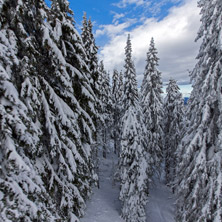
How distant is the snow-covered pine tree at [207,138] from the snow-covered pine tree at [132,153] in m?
7.99

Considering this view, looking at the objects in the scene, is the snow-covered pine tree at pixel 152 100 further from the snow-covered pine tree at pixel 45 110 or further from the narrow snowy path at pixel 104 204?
the snow-covered pine tree at pixel 45 110

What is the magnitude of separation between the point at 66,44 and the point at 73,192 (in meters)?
7.01

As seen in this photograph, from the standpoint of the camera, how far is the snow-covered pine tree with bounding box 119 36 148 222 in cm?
1617

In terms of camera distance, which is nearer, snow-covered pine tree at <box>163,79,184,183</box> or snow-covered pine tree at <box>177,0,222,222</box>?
snow-covered pine tree at <box>177,0,222,222</box>

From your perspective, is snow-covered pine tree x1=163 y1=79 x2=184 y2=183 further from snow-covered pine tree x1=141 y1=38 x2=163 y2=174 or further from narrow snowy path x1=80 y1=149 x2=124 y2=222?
narrow snowy path x1=80 y1=149 x2=124 y2=222

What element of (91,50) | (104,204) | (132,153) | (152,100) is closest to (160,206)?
(104,204)

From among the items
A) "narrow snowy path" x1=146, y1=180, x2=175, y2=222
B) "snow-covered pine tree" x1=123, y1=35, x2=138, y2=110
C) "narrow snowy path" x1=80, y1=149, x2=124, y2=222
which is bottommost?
"narrow snowy path" x1=146, y1=180, x2=175, y2=222

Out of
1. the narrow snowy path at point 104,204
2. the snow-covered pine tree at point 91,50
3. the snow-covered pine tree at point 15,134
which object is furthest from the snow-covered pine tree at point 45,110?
A: the narrow snowy path at point 104,204

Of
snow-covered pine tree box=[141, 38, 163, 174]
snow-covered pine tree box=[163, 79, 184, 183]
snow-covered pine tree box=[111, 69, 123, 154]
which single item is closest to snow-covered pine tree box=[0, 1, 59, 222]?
snow-covered pine tree box=[141, 38, 163, 174]

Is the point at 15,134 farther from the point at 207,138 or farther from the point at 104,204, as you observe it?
the point at 104,204

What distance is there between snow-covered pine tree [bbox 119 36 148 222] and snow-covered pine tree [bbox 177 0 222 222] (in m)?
7.99

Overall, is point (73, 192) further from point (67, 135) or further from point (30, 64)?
point (30, 64)

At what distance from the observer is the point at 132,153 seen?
16406 mm

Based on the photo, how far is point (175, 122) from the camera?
2456cm
